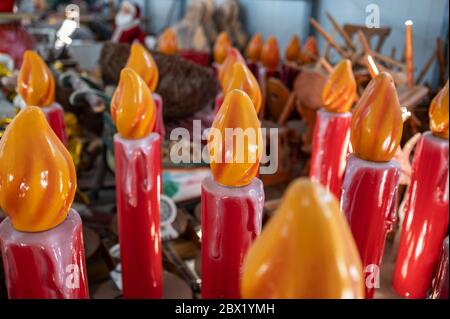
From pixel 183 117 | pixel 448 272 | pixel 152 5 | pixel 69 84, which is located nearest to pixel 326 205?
pixel 448 272

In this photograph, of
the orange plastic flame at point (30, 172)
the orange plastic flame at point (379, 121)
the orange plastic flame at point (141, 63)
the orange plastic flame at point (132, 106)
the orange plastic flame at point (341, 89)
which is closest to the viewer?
the orange plastic flame at point (30, 172)

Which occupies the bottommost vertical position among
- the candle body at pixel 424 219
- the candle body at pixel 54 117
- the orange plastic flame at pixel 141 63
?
the candle body at pixel 424 219

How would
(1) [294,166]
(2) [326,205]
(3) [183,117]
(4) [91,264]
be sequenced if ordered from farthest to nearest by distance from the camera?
(1) [294,166]
(3) [183,117]
(4) [91,264]
(2) [326,205]

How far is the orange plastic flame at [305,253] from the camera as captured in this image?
27cm

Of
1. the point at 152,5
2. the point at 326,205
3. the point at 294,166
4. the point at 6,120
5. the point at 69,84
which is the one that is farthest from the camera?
the point at 152,5

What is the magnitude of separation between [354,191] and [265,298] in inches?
10.3

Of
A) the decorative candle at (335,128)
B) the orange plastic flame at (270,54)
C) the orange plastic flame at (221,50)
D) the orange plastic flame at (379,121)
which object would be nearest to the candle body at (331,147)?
the decorative candle at (335,128)

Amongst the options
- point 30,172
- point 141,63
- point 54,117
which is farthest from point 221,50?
point 30,172

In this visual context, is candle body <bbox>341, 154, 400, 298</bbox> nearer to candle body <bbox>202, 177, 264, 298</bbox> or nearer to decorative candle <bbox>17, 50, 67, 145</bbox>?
candle body <bbox>202, 177, 264, 298</bbox>

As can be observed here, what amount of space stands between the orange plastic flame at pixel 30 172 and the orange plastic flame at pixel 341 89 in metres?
0.47

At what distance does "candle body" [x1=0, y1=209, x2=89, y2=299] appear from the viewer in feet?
1.31

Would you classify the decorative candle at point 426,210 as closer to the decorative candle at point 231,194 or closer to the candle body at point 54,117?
the decorative candle at point 231,194
